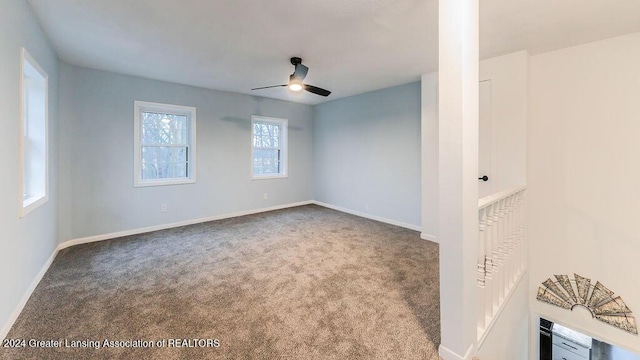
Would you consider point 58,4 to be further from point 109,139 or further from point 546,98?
point 546,98

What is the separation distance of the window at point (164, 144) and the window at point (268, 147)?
1.18 metres

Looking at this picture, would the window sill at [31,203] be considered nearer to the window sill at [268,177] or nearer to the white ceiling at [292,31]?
the white ceiling at [292,31]

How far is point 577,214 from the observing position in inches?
107

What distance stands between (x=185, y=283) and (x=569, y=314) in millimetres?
4047

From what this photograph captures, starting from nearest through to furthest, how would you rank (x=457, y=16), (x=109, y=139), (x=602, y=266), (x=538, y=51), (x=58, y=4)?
(x=457, y=16) → (x=58, y=4) → (x=602, y=266) → (x=538, y=51) → (x=109, y=139)

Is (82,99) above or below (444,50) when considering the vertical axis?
above

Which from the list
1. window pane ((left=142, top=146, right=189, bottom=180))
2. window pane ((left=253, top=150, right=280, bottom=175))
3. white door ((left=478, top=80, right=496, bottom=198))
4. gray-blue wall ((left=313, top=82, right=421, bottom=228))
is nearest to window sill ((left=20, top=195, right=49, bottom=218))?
window pane ((left=142, top=146, right=189, bottom=180))

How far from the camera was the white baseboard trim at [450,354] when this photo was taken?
150 cm

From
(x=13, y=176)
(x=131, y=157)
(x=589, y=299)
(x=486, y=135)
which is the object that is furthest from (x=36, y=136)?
(x=589, y=299)

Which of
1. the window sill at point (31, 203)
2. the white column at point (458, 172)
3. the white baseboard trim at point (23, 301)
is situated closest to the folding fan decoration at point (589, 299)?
the white column at point (458, 172)

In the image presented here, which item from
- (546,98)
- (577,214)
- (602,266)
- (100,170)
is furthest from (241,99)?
(602,266)

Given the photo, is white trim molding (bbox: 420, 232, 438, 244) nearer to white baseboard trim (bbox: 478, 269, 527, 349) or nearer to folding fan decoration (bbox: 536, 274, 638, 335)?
white baseboard trim (bbox: 478, 269, 527, 349)

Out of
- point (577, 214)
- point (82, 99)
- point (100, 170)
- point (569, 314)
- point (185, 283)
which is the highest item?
point (82, 99)

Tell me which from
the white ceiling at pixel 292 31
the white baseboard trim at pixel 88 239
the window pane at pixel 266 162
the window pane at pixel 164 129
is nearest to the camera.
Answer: the white baseboard trim at pixel 88 239
